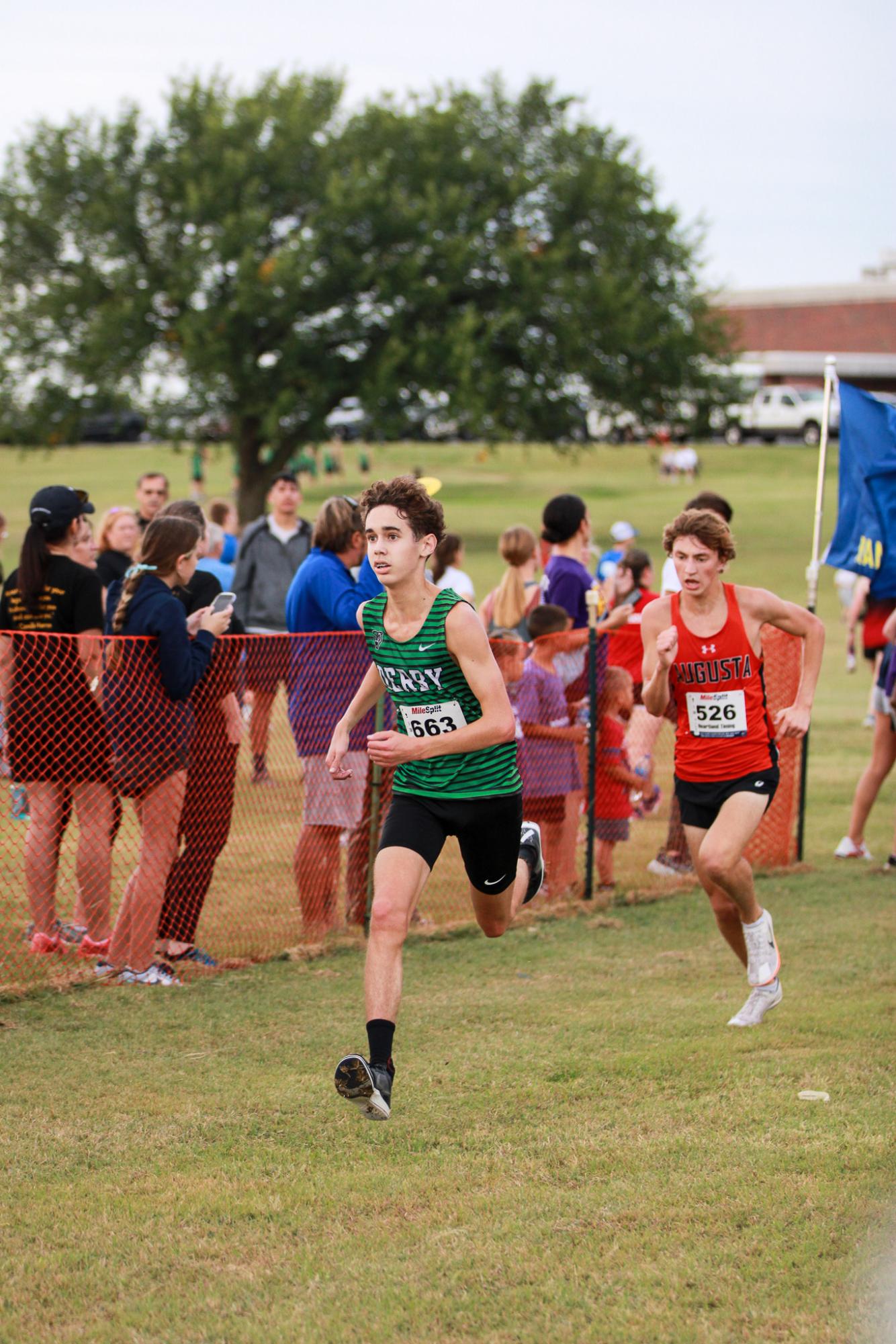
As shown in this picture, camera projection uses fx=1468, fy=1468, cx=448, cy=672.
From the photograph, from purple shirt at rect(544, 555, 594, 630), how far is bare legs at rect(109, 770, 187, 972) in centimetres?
322

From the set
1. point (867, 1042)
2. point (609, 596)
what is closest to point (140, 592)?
point (867, 1042)

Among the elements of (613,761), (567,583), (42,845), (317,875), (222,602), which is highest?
(567,583)

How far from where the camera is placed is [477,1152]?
486 cm

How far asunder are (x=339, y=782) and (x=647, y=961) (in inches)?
71.7

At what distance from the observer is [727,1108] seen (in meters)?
5.25

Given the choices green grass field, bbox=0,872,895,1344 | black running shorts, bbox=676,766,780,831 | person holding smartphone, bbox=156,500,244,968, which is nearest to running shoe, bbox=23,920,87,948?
person holding smartphone, bbox=156,500,244,968

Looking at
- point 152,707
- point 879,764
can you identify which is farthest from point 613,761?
point 152,707

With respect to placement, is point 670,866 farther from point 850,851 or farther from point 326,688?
point 326,688

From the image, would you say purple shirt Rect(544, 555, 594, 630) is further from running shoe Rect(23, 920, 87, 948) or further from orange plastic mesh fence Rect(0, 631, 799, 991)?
running shoe Rect(23, 920, 87, 948)

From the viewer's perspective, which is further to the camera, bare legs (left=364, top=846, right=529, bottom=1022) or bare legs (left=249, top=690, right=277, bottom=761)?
bare legs (left=249, top=690, right=277, bottom=761)

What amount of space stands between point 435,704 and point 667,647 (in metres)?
1.35

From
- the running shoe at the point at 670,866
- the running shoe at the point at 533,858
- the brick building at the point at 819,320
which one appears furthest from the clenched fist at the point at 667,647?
the brick building at the point at 819,320

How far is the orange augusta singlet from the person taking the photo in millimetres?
6230

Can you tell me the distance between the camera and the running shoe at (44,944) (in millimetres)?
6891
